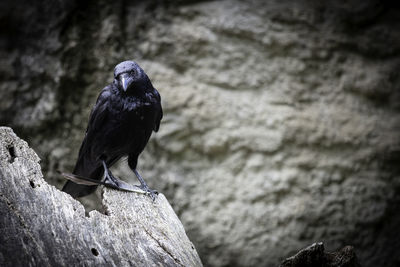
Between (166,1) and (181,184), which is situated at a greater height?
(166,1)

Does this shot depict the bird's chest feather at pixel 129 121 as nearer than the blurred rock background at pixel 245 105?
Yes

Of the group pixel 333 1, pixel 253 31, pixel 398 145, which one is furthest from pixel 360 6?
pixel 398 145

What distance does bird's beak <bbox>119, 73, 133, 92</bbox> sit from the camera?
2.81 m

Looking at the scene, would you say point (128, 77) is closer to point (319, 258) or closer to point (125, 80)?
point (125, 80)

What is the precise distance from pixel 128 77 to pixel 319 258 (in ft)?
5.29

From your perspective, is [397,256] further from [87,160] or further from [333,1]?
[87,160]

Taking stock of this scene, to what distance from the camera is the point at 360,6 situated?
4605mm

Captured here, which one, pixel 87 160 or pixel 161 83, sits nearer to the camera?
pixel 87 160

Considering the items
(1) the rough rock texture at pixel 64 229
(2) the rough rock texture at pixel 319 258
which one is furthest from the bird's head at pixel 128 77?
(2) the rough rock texture at pixel 319 258

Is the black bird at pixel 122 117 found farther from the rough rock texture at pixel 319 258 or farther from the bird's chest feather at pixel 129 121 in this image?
the rough rock texture at pixel 319 258

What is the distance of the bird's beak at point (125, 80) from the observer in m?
2.81

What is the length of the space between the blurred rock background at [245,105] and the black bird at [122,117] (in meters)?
1.42

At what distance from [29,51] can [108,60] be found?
768 millimetres

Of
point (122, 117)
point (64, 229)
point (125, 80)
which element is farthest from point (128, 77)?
point (64, 229)
